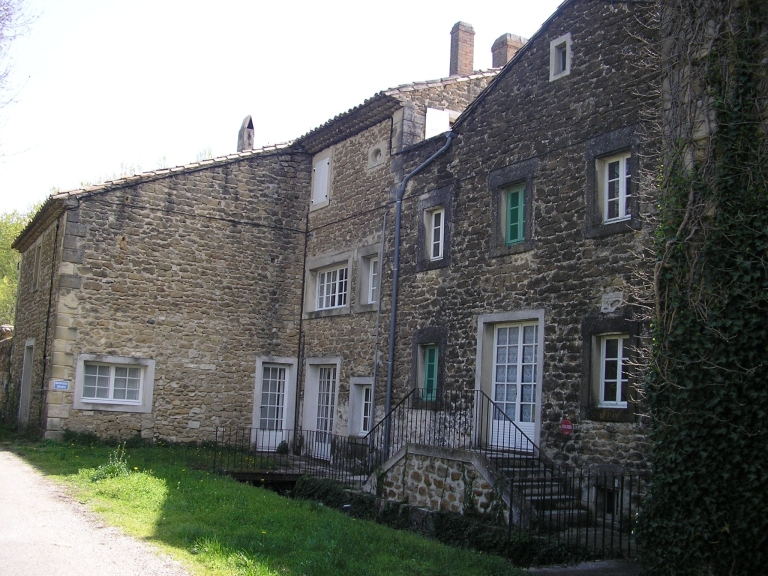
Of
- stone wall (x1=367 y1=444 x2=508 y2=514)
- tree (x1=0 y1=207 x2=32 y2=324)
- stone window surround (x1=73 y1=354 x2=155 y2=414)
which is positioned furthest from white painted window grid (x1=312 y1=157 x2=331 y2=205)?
tree (x1=0 y1=207 x2=32 y2=324)

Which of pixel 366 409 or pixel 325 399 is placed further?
pixel 325 399

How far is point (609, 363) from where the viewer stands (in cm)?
1053

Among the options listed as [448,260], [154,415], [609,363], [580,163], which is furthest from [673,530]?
[154,415]

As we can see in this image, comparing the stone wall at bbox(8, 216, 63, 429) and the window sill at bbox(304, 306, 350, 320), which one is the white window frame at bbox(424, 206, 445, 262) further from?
the stone wall at bbox(8, 216, 63, 429)

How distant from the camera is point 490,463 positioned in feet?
33.1

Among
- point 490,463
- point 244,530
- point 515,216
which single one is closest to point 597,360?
point 490,463

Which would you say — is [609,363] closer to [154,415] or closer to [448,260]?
[448,260]

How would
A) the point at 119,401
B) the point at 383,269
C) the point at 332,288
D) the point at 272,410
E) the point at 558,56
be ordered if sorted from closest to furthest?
the point at 558,56
the point at 383,269
the point at 119,401
the point at 332,288
the point at 272,410

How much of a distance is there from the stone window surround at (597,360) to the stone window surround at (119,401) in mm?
10160

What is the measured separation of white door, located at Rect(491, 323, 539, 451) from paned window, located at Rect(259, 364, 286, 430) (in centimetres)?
741

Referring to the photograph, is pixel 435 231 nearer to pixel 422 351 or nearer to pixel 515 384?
pixel 422 351

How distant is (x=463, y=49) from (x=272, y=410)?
31.6ft

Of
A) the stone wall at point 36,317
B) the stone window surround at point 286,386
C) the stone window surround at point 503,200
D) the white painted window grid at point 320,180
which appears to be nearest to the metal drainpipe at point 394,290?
the stone window surround at point 503,200

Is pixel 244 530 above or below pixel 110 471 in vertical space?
below
